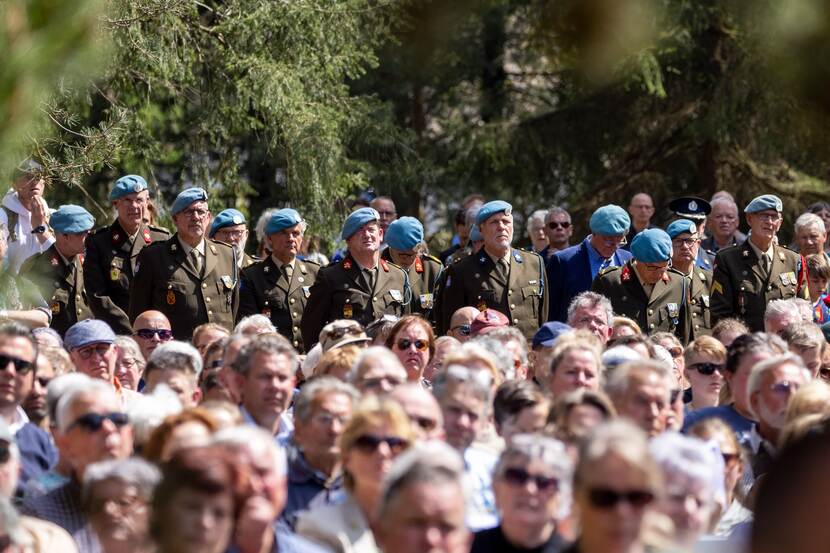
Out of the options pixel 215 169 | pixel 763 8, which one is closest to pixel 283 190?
pixel 215 169

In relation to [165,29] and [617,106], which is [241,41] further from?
[617,106]

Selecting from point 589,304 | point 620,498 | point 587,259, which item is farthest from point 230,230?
point 620,498

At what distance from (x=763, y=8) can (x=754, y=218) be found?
8880 millimetres

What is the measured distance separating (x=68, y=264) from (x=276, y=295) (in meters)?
1.48

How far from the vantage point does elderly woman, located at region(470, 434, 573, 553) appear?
4.41 m

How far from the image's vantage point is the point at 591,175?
16.9 metres

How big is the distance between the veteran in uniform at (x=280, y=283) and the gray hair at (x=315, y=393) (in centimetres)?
484

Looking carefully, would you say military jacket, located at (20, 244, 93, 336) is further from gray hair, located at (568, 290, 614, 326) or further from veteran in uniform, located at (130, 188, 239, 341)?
gray hair, located at (568, 290, 614, 326)

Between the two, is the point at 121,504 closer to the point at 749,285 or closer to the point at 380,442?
the point at 380,442

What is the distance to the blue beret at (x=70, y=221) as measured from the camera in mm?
9727

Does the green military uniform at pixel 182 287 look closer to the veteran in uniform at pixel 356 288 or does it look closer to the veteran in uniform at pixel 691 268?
the veteran in uniform at pixel 356 288

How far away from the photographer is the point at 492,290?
10.4 metres

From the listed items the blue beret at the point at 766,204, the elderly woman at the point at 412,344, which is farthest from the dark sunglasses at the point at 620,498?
the blue beret at the point at 766,204

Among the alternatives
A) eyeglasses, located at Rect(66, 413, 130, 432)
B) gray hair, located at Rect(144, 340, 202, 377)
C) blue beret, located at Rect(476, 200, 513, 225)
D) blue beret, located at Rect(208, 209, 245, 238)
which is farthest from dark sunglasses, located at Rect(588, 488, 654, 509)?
blue beret, located at Rect(208, 209, 245, 238)
